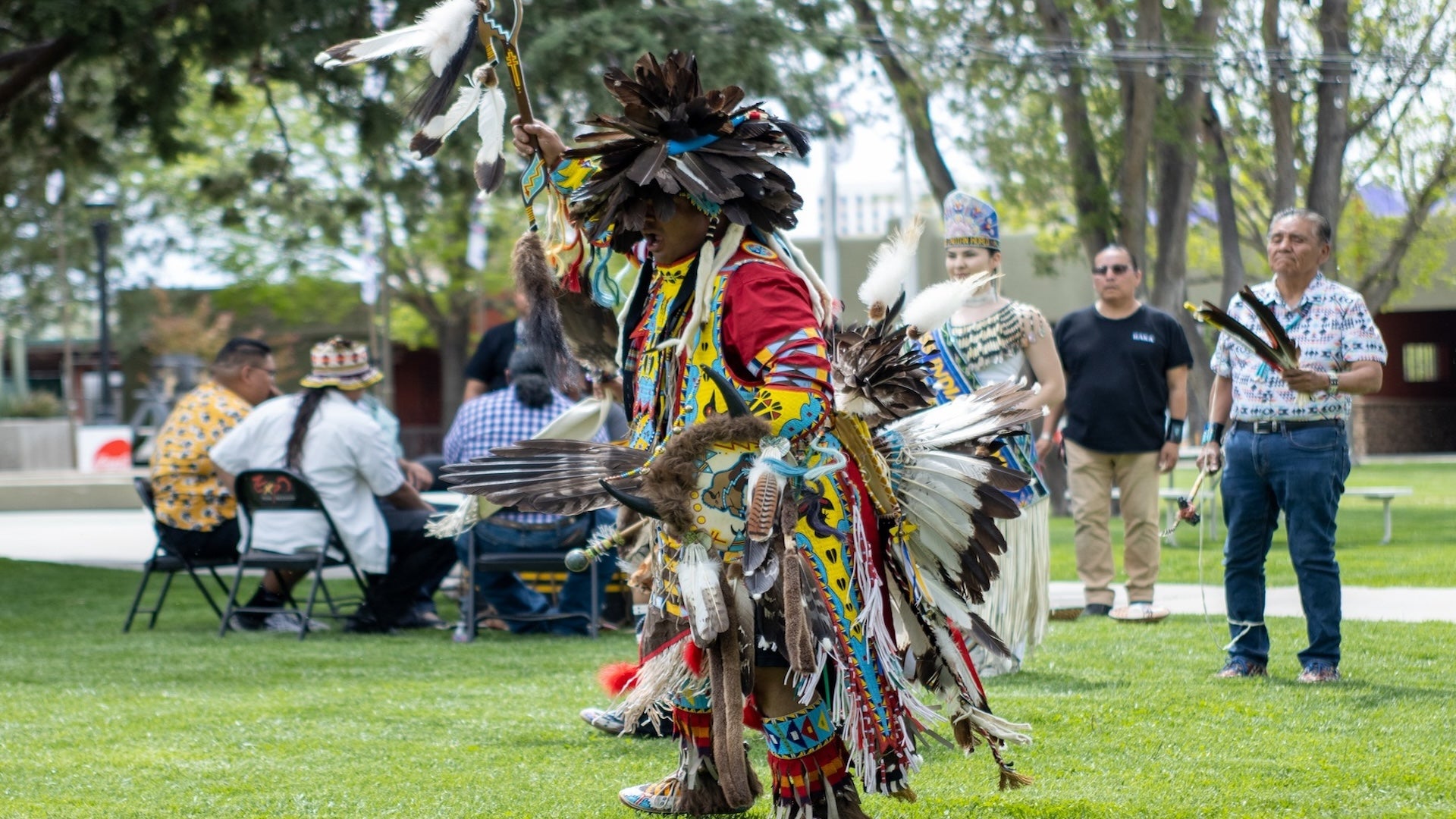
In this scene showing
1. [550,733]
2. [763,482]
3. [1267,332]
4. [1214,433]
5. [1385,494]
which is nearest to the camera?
[763,482]

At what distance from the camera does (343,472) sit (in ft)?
26.1

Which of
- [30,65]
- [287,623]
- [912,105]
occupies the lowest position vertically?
[287,623]

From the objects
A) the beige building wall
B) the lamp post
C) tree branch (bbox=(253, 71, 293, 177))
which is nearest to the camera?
tree branch (bbox=(253, 71, 293, 177))

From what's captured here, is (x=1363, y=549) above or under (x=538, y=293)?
under

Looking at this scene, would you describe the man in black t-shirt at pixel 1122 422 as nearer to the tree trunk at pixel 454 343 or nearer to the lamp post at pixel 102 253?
the lamp post at pixel 102 253

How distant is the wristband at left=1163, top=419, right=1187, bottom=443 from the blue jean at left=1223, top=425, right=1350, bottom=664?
6.25 feet

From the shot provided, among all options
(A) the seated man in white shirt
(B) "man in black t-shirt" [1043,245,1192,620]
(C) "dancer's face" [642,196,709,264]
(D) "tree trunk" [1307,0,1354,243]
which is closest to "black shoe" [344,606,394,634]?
(A) the seated man in white shirt

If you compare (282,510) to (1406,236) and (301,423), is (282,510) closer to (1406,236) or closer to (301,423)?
(301,423)

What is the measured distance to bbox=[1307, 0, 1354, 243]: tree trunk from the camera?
1700cm

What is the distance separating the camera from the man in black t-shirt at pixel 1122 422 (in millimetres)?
7992

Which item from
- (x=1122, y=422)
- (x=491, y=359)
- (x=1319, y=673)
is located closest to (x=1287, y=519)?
(x=1319, y=673)

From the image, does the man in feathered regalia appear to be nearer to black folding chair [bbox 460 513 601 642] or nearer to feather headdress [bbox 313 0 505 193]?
feather headdress [bbox 313 0 505 193]

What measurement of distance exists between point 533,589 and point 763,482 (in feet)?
17.9

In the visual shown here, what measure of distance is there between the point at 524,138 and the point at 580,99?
245 inches
